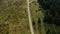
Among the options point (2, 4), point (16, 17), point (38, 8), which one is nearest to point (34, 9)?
point (38, 8)

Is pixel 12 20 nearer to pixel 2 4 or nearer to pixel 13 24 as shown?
pixel 13 24

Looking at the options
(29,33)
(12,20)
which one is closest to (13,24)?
(12,20)

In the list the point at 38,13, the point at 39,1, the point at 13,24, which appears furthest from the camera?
the point at 39,1

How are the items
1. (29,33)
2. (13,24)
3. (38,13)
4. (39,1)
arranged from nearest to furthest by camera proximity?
(29,33)
(13,24)
(38,13)
(39,1)

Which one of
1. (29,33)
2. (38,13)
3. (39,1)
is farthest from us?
(39,1)

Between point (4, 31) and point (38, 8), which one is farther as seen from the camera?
point (38, 8)

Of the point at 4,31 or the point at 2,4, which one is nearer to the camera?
the point at 4,31

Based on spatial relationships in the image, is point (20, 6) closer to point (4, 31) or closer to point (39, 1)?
point (39, 1)

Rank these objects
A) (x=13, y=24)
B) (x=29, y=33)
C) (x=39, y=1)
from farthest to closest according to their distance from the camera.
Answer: (x=39, y=1)
(x=13, y=24)
(x=29, y=33)

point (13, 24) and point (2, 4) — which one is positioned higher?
point (2, 4)
